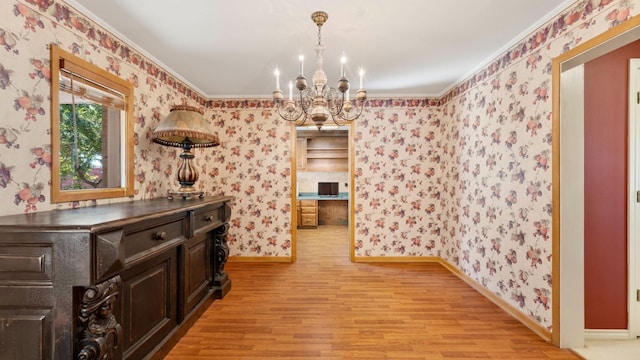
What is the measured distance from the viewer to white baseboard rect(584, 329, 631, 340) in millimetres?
2086

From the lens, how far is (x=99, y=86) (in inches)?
Answer: 81.7

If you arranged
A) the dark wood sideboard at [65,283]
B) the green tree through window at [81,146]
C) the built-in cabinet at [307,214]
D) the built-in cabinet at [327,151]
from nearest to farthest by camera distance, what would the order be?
the dark wood sideboard at [65,283]
the green tree through window at [81,146]
the built-in cabinet at [307,214]
the built-in cabinet at [327,151]

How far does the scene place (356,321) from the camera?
7.61 feet

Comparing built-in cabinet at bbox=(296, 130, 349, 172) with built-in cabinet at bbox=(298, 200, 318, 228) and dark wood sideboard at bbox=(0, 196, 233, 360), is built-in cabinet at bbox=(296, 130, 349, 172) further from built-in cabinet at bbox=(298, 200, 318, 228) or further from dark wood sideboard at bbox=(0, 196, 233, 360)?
dark wood sideboard at bbox=(0, 196, 233, 360)

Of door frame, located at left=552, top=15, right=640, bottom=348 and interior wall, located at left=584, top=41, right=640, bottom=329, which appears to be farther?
interior wall, located at left=584, top=41, right=640, bottom=329

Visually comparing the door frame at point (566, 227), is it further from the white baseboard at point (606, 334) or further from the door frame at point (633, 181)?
the door frame at point (633, 181)

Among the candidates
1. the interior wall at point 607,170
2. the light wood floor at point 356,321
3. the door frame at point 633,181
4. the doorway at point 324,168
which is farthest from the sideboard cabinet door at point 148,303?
the doorway at point 324,168

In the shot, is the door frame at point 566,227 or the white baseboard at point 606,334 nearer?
the door frame at point 566,227

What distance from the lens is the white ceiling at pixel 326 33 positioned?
1.88 m

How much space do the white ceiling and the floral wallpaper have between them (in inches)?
7.1

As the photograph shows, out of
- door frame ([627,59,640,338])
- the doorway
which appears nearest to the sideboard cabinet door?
door frame ([627,59,640,338])

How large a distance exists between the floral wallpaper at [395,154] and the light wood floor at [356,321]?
13.4 inches

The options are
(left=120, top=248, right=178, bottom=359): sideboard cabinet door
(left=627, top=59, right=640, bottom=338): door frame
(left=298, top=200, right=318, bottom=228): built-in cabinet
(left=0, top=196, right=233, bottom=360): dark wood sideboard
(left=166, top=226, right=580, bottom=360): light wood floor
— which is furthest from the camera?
(left=298, top=200, right=318, bottom=228): built-in cabinet

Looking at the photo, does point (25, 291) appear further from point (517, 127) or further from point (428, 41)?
point (517, 127)
